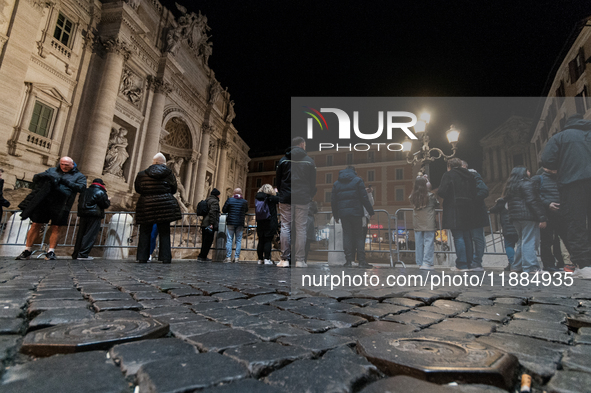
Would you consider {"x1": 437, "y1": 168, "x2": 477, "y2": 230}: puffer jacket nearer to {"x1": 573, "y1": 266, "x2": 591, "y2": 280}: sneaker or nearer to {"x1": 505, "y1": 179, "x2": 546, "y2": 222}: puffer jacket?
{"x1": 505, "y1": 179, "x2": 546, "y2": 222}: puffer jacket

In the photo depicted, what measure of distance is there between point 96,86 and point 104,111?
73.8 inches

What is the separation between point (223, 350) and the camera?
1.08 meters

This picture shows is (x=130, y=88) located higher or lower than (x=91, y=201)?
higher

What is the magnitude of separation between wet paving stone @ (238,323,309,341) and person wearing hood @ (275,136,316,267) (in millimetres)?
4226

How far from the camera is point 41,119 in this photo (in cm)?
1428

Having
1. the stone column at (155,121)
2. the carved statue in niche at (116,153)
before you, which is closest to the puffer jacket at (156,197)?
the carved statue in niche at (116,153)

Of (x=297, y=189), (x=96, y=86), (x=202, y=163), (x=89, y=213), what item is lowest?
(x=89, y=213)

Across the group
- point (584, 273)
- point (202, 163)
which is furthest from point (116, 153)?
point (584, 273)

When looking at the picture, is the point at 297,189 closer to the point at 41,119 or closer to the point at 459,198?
the point at 459,198

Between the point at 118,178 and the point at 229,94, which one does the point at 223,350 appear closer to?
the point at 118,178

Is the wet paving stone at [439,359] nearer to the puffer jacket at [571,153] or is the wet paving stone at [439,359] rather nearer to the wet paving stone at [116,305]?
the wet paving stone at [116,305]

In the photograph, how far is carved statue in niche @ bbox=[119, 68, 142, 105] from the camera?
18188mm

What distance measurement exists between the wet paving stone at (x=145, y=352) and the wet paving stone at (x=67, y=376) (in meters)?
0.03

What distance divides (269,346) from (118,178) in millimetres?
19021
